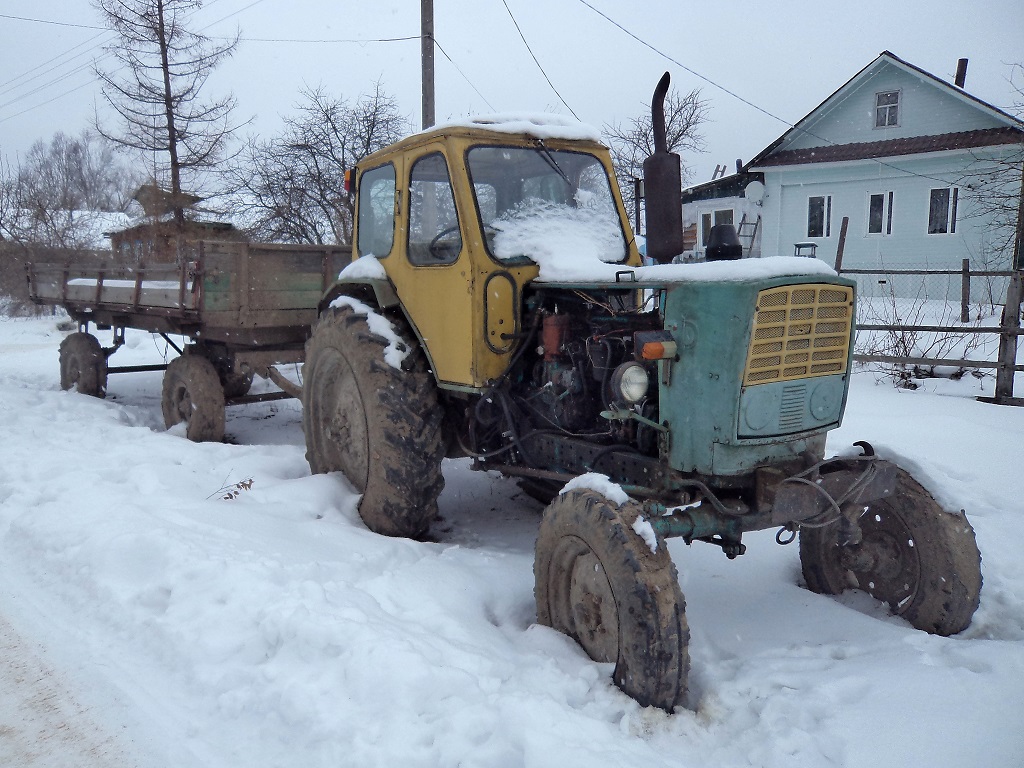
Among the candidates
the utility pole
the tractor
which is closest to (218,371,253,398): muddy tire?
the tractor

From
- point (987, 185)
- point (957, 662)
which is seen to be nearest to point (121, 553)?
point (957, 662)

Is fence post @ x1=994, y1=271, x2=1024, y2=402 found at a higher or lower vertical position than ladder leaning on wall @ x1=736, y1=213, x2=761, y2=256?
lower

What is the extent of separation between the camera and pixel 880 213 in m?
20.6

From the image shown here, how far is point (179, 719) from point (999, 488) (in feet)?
17.4

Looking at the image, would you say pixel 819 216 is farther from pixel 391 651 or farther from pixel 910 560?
pixel 391 651

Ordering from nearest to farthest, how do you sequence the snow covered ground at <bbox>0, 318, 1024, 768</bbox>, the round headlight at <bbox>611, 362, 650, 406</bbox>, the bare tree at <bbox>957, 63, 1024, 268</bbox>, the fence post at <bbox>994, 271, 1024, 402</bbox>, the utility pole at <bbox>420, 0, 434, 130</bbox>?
the snow covered ground at <bbox>0, 318, 1024, 768</bbox> → the round headlight at <bbox>611, 362, 650, 406</bbox> → the fence post at <bbox>994, 271, 1024, 402</bbox> → the utility pole at <bbox>420, 0, 434, 130</bbox> → the bare tree at <bbox>957, 63, 1024, 268</bbox>

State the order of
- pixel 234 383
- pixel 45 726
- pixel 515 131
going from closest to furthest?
1. pixel 45 726
2. pixel 515 131
3. pixel 234 383

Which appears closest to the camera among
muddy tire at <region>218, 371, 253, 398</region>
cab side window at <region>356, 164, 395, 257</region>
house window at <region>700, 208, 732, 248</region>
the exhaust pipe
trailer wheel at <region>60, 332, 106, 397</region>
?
the exhaust pipe

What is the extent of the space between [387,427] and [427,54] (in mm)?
8587

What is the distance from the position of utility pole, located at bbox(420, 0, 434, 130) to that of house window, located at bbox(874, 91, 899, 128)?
14707 mm

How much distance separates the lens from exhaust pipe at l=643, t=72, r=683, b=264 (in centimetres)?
347

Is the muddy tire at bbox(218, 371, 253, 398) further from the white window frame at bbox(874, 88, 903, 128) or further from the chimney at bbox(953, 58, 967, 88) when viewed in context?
the chimney at bbox(953, 58, 967, 88)

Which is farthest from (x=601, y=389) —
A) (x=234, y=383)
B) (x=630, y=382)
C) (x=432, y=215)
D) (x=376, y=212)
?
(x=234, y=383)

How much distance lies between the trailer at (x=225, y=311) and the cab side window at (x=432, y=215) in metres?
2.72
